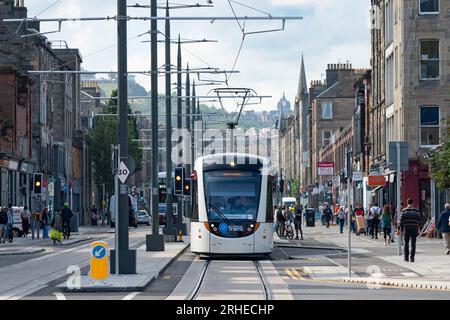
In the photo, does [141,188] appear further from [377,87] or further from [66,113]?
[377,87]

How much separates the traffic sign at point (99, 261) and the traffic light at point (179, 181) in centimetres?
2580

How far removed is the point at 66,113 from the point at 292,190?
56491mm

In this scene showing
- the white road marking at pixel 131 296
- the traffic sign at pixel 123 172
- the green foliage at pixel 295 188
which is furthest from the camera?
the green foliage at pixel 295 188

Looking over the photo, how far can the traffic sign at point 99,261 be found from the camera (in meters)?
27.7

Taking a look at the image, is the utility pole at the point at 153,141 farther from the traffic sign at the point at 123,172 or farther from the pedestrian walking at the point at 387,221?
the traffic sign at the point at 123,172

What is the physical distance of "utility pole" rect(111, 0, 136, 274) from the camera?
30453mm

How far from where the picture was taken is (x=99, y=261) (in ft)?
91.4

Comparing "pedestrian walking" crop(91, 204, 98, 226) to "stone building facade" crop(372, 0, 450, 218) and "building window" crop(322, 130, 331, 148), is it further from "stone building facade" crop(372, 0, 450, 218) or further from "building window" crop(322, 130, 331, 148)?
"stone building facade" crop(372, 0, 450, 218)

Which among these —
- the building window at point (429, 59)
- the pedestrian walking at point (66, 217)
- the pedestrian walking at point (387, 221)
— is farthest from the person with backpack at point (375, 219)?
the pedestrian walking at point (66, 217)

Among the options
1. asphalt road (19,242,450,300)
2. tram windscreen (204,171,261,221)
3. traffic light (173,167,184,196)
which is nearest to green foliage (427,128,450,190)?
tram windscreen (204,171,261,221)

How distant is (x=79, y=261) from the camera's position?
41.5m

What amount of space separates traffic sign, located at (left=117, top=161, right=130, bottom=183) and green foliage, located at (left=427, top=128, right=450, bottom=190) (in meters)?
18.1

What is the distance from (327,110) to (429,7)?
6724 centimetres

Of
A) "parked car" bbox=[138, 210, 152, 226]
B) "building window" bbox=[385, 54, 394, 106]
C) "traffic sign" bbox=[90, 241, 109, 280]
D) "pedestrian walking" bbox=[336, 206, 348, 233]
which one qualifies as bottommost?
"parked car" bbox=[138, 210, 152, 226]
